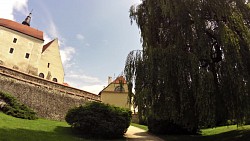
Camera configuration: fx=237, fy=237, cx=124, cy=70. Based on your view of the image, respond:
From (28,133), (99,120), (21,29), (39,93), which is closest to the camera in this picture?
(28,133)

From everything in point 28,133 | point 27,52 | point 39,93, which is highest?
point 27,52

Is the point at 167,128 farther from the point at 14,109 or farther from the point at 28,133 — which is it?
the point at 14,109

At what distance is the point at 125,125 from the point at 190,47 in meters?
6.85

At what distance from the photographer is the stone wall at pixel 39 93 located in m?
19.1

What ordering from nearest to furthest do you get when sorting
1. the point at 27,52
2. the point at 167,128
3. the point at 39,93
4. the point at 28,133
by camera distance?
the point at 28,133
the point at 167,128
the point at 39,93
the point at 27,52

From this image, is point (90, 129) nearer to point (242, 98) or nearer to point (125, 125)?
point (125, 125)

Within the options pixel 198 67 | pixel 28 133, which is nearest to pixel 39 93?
pixel 28 133

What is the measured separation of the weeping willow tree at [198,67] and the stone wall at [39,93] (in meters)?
12.2

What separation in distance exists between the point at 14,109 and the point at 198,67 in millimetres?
13296

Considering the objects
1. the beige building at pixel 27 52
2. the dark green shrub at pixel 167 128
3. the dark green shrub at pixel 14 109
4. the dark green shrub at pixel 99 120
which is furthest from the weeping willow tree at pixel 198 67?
the beige building at pixel 27 52

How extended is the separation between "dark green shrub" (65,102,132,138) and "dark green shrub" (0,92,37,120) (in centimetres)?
422

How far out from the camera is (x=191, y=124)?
1052 centimetres

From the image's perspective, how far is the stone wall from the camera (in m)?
19.1

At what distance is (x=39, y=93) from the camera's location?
2064 cm
